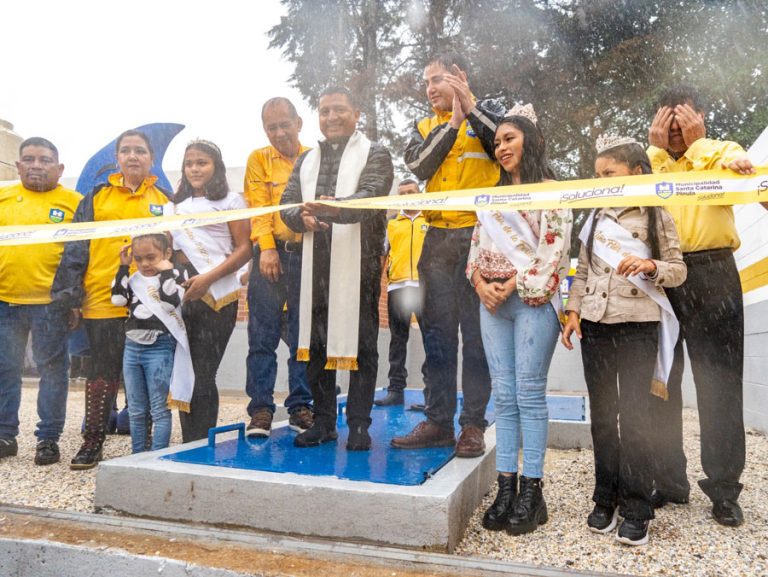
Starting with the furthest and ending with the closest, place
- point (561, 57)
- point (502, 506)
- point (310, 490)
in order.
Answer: point (561, 57) → point (502, 506) → point (310, 490)

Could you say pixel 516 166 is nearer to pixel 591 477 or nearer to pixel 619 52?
pixel 591 477

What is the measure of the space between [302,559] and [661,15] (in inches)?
575

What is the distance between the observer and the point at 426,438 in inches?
145

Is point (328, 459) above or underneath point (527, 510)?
above

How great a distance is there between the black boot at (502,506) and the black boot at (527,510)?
0.10 ft

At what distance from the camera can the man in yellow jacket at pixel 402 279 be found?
658cm

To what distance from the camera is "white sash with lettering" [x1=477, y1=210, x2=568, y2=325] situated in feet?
9.95

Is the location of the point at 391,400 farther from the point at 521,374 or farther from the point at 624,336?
the point at 624,336

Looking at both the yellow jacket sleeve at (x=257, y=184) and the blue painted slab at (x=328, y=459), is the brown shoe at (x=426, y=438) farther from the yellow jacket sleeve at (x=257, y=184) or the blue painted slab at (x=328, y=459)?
the yellow jacket sleeve at (x=257, y=184)

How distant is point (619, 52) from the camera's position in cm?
1373

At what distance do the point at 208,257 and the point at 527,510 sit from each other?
7.80 feet

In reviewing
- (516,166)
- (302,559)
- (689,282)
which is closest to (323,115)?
(516,166)

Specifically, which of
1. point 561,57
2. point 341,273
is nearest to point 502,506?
point 341,273

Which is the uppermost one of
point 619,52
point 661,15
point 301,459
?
point 661,15
